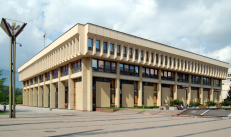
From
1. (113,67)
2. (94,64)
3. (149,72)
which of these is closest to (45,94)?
(94,64)

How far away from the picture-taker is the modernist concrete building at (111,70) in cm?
3697

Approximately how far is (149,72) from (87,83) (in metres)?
17.4

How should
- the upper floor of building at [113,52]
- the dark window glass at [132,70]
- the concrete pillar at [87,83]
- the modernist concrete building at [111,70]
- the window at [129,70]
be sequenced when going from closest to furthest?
the upper floor of building at [113,52]
the concrete pillar at [87,83]
the modernist concrete building at [111,70]
the window at [129,70]
the dark window glass at [132,70]

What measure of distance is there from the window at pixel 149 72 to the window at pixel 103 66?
9172 millimetres

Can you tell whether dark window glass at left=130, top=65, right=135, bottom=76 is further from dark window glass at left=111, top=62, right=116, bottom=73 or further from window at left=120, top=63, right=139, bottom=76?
dark window glass at left=111, top=62, right=116, bottom=73

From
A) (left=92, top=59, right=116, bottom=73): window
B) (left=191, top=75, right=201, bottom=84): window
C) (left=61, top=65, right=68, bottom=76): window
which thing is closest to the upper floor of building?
(left=61, top=65, right=68, bottom=76): window

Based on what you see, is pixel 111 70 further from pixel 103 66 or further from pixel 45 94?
pixel 45 94

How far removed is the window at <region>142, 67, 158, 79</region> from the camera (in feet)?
154

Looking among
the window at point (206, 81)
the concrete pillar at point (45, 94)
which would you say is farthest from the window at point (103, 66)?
the window at point (206, 81)

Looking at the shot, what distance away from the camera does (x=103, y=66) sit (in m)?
39.2

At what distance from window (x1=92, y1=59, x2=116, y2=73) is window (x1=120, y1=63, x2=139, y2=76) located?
2.38 metres

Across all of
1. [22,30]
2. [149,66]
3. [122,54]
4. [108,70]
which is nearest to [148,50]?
[149,66]

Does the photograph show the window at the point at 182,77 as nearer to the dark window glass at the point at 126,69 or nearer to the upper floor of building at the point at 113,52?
the upper floor of building at the point at 113,52

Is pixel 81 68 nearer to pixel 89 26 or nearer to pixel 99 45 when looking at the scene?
pixel 99 45
